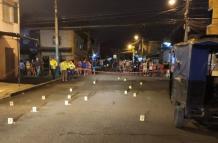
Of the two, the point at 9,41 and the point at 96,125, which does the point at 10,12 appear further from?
the point at 96,125

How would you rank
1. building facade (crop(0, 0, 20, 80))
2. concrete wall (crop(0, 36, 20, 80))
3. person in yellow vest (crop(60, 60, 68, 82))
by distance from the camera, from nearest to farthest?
concrete wall (crop(0, 36, 20, 80)) < building facade (crop(0, 0, 20, 80)) < person in yellow vest (crop(60, 60, 68, 82))

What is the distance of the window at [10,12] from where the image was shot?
28453 millimetres

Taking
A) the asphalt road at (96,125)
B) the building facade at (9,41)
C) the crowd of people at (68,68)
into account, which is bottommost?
the asphalt road at (96,125)

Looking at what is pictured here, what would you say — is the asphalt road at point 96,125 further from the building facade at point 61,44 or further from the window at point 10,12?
the building facade at point 61,44

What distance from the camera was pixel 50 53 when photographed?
2158 inches

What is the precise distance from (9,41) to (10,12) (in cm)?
242

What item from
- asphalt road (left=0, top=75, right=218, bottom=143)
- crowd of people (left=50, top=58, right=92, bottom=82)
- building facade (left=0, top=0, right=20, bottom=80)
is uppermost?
building facade (left=0, top=0, right=20, bottom=80)

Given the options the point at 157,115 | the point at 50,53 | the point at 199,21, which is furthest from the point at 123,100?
the point at 50,53

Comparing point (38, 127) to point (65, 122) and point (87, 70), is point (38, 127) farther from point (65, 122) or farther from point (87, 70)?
point (87, 70)

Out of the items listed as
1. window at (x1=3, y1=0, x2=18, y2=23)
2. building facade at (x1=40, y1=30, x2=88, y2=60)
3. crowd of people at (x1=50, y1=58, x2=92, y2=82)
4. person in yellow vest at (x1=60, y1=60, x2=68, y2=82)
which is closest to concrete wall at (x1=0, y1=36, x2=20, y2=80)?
window at (x1=3, y1=0, x2=18, y2=23)

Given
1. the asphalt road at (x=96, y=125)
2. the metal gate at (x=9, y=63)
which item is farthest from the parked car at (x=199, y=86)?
the metal gate at (x=9, y=63)

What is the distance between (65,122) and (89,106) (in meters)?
3.68

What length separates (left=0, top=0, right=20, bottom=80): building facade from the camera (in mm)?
27750

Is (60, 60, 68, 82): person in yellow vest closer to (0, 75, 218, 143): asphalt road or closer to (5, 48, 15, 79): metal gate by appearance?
(5, 48, 15, 79): metal gate
